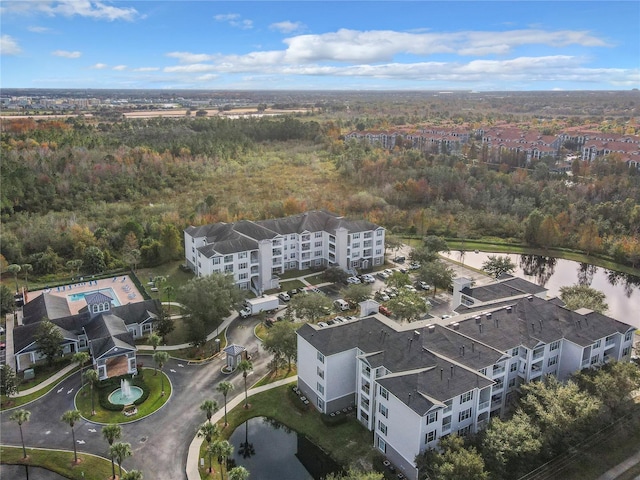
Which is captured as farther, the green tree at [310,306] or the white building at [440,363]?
the green tree at [310,306]

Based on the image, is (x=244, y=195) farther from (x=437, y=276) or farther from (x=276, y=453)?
(x=276, y=453)

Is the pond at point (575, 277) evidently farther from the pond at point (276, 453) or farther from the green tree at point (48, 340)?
the green tree at point (48, 340)

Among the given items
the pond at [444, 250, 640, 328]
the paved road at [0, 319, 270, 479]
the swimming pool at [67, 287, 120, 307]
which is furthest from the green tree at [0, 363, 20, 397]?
the pond at [444, 250, 640, 328]

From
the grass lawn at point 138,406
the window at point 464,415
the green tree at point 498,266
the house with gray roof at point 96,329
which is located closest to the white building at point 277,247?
the house with gray roof at point 96,329

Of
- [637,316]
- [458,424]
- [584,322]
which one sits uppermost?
[584,322]

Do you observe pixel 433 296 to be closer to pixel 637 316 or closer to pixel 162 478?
pixel 637 316

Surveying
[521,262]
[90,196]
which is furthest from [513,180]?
[90,196]
